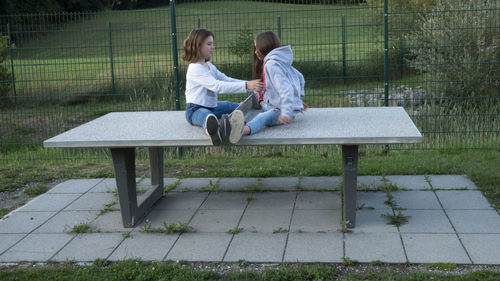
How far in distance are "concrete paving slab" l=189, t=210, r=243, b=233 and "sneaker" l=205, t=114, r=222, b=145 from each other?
83 centimetres

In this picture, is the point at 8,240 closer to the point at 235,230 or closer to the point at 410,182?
the point at 235,230

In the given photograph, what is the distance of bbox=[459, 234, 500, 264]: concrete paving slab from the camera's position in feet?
13.7

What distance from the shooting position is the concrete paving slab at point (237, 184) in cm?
629

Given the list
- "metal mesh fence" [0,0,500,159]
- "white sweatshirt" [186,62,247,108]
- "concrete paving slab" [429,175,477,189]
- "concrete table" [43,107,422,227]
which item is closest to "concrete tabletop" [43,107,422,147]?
"concrete table" [43,107,422,227]

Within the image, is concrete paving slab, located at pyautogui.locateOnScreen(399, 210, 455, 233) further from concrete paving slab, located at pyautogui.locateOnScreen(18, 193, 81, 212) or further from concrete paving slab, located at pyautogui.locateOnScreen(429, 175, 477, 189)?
concrete paving slab, located at pyautogui.locateOnScreen(18, 193, 81, 212)

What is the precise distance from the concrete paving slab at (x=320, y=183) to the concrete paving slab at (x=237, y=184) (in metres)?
0.53

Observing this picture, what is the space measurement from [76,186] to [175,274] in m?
2.96

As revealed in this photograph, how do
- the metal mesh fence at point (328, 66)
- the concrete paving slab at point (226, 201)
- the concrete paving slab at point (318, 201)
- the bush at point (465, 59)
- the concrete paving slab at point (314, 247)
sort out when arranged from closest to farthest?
the concrete paving slab at point (314, 247) < the concrete paving slab at point (318, 201) < the concrete paving slab at point (226, 201) < the metal mesh fence at point (328, 66) < the bush at point (465, 59)

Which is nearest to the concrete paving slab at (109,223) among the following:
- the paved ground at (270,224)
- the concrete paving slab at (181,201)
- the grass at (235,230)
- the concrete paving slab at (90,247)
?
the paved ground at (270,224)

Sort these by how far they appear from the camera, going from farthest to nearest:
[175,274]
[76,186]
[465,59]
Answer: [465,59] < [76,186] < [175,274]

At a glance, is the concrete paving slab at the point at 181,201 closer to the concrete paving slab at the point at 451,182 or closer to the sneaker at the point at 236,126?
the sneaker at the point at 236,126

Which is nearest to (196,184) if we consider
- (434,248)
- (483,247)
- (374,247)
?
(374,247)

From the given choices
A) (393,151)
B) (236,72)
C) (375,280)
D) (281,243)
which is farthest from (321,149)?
(375,280)

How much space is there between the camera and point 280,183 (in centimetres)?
643
